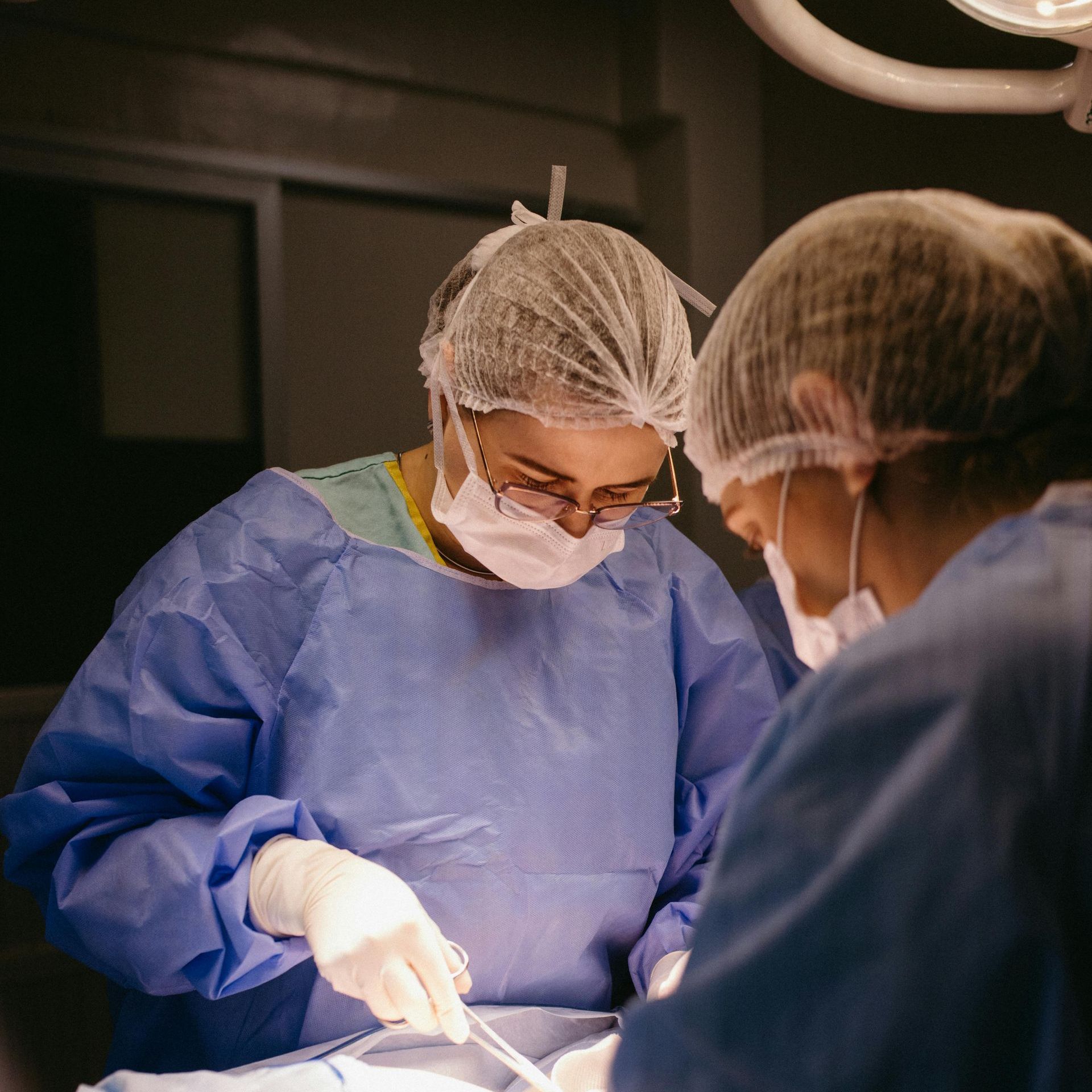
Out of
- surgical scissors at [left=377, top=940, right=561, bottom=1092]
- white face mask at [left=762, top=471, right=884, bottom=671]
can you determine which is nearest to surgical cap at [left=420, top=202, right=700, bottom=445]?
white face mask at [left=762, top=471, right=884, bottom=671]

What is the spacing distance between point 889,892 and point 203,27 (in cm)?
210

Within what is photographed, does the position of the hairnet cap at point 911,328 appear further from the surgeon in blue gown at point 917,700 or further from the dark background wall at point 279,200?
the dark background wall at point 279,200

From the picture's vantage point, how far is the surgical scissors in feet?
4.22

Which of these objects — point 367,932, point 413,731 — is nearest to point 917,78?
point 413,731

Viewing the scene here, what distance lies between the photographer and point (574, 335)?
4.86 feet

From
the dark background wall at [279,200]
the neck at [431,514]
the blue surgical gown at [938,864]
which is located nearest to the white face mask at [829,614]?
the blue surgical gown at [938,864]

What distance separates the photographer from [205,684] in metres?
1.45

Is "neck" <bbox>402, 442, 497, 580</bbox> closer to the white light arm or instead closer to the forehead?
the forehead

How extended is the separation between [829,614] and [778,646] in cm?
114

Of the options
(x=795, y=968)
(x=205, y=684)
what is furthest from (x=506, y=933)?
(x=795, y=968)

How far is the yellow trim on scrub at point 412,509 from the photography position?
1.69 m

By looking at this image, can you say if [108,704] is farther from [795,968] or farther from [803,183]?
[803,183]

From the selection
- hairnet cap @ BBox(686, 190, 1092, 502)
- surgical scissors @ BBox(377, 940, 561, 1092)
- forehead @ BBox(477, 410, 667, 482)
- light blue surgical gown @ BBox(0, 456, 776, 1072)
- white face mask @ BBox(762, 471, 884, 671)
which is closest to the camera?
hairnet cap @ BBox(686, 190, 1092, 502)

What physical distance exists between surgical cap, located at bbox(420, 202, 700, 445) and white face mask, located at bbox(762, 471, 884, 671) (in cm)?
46
